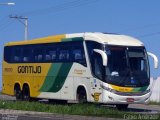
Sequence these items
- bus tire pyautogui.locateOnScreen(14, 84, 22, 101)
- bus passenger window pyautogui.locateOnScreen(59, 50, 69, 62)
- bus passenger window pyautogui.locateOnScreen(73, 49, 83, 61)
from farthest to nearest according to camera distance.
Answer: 1. bus tire pyautogui.locateOnScreen(14, 84, 22, 101)
2. bus passenger window pyautogui.locateOnScreen(59, 50, 69, 62)
3. bus passenger window pyautogui.locateOnScreen(73, 49, 83, 61)

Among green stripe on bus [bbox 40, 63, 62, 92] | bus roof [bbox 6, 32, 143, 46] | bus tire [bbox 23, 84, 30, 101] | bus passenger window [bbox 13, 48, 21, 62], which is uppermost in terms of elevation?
bus roof [bbox 6, 32, 143, 46]

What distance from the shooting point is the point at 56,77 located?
3127 cm

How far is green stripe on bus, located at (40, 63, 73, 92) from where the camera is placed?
30364mm

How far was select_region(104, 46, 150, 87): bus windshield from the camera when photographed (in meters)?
27.2

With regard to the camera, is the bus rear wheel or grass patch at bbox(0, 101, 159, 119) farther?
the bus rear wheel

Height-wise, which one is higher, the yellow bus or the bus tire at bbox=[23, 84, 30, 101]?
the yellow bus

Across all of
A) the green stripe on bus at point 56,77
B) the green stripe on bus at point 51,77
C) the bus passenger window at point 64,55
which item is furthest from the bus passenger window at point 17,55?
the bus passenger window at point 64,55

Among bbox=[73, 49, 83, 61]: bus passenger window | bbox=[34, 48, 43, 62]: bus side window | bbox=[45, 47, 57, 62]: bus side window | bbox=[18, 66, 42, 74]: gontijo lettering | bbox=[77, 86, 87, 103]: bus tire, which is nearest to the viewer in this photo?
bbox=[77, 86, 87, 103]: bus tire

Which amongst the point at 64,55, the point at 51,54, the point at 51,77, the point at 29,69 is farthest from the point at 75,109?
the point at 29,69

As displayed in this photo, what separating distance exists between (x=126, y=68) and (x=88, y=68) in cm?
197

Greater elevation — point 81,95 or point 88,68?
point 88,68

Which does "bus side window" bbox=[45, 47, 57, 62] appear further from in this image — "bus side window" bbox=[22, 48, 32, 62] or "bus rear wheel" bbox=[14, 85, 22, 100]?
"bus rear wheel" bbox=[14, 85, 22, 100]

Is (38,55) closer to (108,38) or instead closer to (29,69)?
(29,69)

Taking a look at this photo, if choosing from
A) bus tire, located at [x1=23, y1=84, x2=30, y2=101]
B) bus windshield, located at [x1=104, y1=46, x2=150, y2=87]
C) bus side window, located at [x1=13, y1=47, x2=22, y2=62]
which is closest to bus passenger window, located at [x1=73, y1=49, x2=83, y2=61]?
bus windshield, located at [x1=104, y1=46, x2=150, y2=87]
